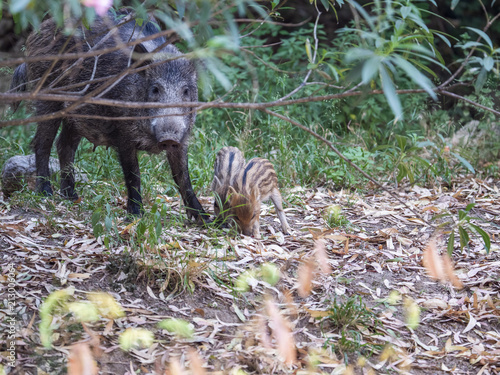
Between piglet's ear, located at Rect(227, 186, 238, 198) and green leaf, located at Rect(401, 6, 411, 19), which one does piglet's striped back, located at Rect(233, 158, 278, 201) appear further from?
green leaf, located at Rect(401, 6, 411, 19)

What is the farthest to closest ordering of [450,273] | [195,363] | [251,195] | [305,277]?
[251,195] → [450,273] → [305,277] → [195,363]

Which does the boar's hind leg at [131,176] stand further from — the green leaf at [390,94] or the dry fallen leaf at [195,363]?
the green leaf at [390,94]

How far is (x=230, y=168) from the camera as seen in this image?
4.03 metres

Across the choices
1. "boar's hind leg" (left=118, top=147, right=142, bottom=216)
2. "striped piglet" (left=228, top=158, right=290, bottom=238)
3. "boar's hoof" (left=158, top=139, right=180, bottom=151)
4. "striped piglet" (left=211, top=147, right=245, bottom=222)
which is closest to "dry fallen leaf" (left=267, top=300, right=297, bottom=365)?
"striped piglet" (left=228, top=158, right=290, bottom=238)

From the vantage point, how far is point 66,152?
16.1ft

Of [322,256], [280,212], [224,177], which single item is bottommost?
[322,256]

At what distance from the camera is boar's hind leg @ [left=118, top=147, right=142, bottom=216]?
13.6ft

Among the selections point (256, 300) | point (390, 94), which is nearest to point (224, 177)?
point (256, 300)

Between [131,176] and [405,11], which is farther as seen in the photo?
[131,176]

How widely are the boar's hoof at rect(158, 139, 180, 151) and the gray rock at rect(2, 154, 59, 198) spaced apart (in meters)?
1.29

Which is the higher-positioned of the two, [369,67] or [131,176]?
[369,67]

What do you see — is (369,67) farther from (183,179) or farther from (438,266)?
(183,179)

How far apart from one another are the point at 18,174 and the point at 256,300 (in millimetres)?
2676

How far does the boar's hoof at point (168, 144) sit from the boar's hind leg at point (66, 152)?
4.07 ft
